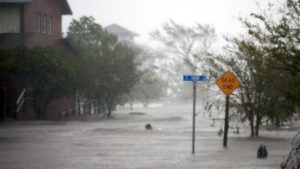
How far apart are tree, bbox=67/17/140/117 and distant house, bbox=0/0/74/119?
2001mm

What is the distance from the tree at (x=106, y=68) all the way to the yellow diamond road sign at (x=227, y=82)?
2537 centimetres

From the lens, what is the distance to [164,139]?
90.3ft

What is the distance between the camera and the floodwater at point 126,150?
1844cm

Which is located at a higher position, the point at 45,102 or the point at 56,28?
the point at 56,28

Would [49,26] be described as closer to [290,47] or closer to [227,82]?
[227,82]

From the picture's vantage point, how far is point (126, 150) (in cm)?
2250

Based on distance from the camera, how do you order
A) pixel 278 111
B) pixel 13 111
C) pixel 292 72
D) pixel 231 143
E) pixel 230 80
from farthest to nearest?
pixel 13 111 < pixel 278 111 < pixel 231 143 < pixel 230 80 < pixel 292 72

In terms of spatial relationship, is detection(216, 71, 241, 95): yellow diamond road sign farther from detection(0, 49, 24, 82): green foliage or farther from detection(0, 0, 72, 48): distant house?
detection(0, 0, 72, 48): distant house

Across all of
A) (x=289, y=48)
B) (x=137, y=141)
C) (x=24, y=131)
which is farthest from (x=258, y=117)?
(x=289, y=48)

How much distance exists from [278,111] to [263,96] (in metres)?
1.02

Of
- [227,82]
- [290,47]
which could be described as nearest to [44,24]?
[227,82]

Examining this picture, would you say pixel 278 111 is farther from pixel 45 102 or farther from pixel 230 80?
pixel 45 102

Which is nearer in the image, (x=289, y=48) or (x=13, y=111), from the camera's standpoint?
(x=289, y=48)

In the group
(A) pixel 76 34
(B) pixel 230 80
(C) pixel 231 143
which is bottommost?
(C) pixel 231 143
